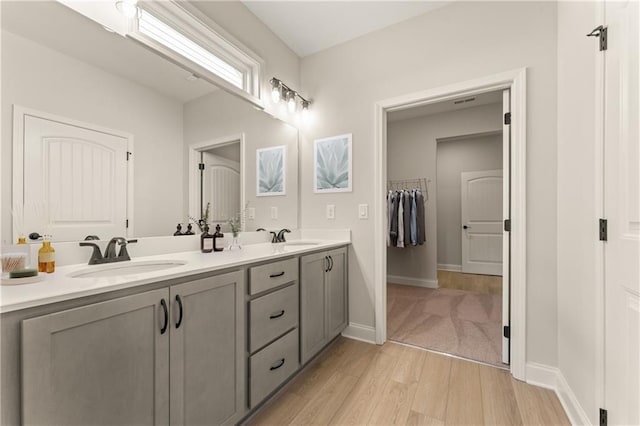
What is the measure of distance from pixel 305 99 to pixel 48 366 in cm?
266

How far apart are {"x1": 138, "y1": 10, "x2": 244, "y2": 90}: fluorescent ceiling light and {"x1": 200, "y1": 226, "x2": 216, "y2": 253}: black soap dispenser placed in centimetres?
115

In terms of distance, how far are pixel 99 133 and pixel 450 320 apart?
3.26 metres

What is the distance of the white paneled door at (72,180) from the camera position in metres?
1.13

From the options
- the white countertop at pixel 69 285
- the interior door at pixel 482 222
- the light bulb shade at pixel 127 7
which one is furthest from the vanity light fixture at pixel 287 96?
the interior door at pixel 482 222

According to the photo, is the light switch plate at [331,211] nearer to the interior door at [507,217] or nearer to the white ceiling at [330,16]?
the interior door at [507,217]

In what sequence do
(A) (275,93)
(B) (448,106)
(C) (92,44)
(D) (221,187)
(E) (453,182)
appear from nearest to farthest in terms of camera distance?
(C) (92,44)
(D) (221,187)
(A) (275,93)
(B) (448,106)
(E) (453,182)

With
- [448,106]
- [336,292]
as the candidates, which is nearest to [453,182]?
[448,106]

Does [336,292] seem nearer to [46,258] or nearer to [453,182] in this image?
[46,258]

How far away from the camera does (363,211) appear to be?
2.44 meters

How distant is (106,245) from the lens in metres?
1.35

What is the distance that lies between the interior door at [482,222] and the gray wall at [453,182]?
0.11 metres

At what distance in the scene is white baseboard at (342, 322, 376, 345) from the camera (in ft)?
7.83

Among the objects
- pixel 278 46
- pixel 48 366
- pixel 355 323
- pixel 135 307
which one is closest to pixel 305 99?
pixel 278 46

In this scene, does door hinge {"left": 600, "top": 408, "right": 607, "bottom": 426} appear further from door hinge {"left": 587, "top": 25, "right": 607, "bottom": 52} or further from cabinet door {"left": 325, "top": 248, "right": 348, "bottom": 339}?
door hinge {"left": 587, "top": 25, "right": 607, "bottom": 52}
